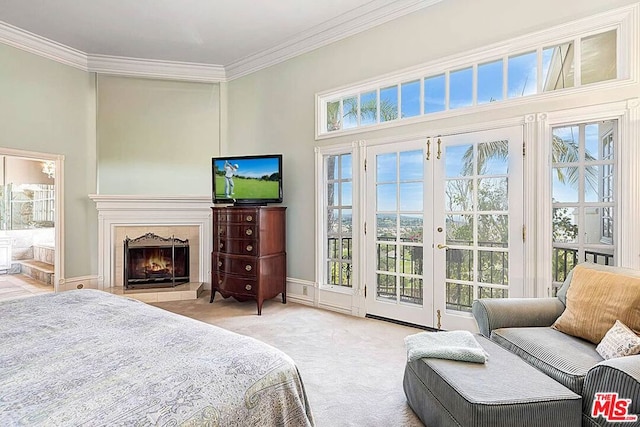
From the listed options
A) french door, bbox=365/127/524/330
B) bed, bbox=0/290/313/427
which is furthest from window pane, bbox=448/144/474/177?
bed, bbox=0/290/313/427

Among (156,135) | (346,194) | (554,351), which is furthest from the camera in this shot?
(156,135)

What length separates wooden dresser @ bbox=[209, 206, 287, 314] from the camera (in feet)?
13.7

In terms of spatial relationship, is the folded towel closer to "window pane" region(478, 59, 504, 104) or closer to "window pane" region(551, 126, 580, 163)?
"window pane" region(551, 126, 580, 163)

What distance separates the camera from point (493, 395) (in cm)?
152

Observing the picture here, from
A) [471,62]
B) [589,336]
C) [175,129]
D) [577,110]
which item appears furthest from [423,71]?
[175,129]

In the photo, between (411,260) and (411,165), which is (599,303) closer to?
(411,260)

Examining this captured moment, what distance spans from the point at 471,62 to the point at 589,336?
2443mm

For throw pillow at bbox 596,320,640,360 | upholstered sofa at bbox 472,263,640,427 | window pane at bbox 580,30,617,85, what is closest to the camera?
upholstered sofa at bbox 472,263,640,427

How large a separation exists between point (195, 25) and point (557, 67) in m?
3.74

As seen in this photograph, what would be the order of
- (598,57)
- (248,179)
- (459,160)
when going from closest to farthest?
(598,57) → (459,160) → (248,179)

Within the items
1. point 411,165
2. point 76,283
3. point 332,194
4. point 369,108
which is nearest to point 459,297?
point 411,165

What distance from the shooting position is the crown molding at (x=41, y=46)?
13.5 ft

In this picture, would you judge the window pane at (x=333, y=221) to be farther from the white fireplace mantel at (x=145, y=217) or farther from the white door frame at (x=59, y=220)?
the white door frame at (x=59, y=220)

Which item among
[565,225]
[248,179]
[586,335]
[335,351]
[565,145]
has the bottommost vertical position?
[335,351]
